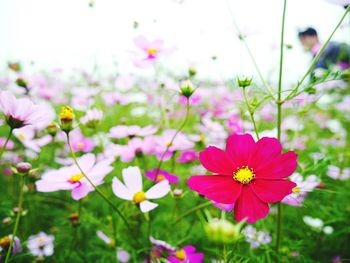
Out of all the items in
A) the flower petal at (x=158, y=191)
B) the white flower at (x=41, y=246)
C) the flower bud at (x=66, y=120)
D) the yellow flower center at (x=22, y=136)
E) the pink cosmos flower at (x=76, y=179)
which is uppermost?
the flower bud at (x=66, y=120)

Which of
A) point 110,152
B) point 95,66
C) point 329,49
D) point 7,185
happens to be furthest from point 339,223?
point 329,49

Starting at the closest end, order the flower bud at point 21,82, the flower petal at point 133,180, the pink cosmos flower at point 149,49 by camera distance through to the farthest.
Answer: the flower petal at point 133,180 → the pink cosmos flower at point 149,49 → the flower bud at point 21,82

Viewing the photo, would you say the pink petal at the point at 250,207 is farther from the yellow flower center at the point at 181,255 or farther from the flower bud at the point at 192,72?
the flower bud at the point at 192,72

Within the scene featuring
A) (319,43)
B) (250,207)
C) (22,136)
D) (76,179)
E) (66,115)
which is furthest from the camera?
(319,43)

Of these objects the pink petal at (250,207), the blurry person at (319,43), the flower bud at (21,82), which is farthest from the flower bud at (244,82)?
the blurry person at (319,43)

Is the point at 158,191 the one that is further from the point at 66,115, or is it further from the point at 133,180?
the point at 66,115

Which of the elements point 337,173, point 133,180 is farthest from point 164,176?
point 337,173

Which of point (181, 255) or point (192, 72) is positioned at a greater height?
point (192, 72)
